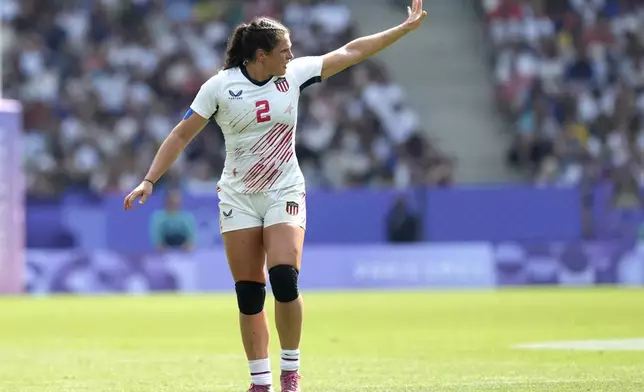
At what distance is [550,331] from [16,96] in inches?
Answer: 716

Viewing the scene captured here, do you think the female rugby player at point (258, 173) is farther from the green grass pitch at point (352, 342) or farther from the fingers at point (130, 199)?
the green grass pitch at point (352, 342)

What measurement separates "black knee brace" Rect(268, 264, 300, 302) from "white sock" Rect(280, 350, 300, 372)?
35 centimetres

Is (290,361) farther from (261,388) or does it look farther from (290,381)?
(261,388)

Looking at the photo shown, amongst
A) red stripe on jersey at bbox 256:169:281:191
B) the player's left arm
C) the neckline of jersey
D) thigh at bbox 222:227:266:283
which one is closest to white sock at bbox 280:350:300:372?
thigh at bbox 222:227:266:283

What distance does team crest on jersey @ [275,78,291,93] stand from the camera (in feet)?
28.4

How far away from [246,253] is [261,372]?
78cm

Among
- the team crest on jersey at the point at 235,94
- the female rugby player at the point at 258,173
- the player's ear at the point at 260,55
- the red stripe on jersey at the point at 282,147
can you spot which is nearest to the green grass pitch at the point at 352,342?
the female rugby player at the point at 258,173

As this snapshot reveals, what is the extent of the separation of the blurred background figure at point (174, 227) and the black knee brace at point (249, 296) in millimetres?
17234

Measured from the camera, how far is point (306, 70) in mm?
8844

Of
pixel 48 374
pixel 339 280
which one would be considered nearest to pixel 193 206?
pixel 339 280

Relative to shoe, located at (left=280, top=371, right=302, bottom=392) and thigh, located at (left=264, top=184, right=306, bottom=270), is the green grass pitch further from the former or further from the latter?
thigh, located at (left=264, top=184, right=306, bottom=270)

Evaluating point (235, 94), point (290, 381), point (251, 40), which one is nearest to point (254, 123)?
point (235, 94)

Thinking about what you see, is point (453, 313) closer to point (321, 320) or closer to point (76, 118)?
point (321, 320)

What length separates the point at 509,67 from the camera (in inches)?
1264
